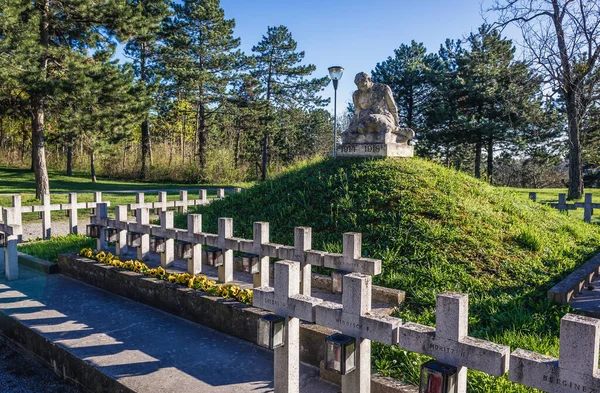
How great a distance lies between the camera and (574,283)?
4.85m

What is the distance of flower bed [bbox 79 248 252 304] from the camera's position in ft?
13.9

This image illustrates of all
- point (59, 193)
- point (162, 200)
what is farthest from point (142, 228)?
point (59, 193)

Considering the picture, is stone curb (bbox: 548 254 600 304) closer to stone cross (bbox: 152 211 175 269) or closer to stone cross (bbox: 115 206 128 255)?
stone cross (bbox: 152 211 175 269)

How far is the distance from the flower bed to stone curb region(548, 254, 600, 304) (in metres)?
3.26

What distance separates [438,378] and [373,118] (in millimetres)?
6989

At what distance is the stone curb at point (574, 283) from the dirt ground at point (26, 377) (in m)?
4.71

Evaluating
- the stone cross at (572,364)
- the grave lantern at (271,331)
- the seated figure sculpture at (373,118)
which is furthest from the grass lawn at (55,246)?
the stone cross at (572,364)

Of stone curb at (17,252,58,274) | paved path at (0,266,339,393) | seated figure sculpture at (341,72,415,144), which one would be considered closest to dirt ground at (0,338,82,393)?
paved path at (0,266,339,393)

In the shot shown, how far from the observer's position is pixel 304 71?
34.1 meters

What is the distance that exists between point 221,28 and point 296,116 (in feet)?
33.9

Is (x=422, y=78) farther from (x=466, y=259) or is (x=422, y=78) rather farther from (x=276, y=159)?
(x=466, y=259)

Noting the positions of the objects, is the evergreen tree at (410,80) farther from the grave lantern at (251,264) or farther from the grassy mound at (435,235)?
the grave lantern at (251,264)

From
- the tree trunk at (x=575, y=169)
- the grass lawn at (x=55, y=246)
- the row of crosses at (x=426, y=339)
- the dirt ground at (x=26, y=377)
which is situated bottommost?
the dirt ground at (x=26, y=377)

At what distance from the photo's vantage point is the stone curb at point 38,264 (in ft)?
21.1
